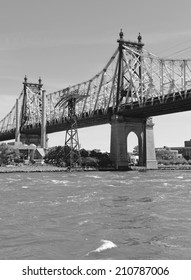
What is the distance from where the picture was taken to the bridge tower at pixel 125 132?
120938 millimetres

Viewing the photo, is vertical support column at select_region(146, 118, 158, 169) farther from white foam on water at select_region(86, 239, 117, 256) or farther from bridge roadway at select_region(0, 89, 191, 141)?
white foam on water at select_region(86, 239, 117, 256)

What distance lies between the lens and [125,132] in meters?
123

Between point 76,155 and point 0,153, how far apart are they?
40895mm

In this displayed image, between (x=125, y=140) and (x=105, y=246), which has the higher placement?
(x=125, y=140)

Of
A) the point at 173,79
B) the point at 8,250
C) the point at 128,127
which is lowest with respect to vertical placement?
the point at 8,250

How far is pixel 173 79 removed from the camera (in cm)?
11756

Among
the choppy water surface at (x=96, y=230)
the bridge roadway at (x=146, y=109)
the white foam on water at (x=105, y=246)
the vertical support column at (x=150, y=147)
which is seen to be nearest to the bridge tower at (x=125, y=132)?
the vertical support column at (x=150, y=147)

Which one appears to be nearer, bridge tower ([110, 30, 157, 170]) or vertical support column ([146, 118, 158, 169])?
bridge tower ([110, 30, 157, 170])

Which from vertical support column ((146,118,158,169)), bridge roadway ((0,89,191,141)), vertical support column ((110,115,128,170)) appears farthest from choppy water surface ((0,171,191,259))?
vertical support column ((146,118,158,169))

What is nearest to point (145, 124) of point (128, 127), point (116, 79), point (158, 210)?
point (128, 127)

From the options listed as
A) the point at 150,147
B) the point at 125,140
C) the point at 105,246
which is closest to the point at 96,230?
the point at 105,246

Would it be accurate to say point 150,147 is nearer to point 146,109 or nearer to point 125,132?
point 125,132

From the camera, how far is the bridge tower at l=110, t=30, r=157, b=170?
12094 cm
